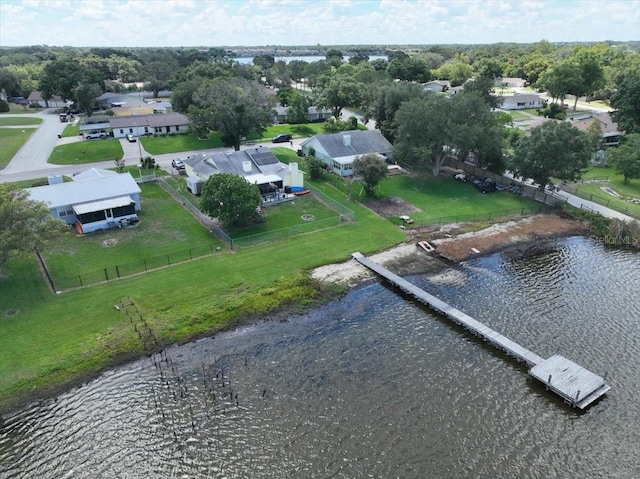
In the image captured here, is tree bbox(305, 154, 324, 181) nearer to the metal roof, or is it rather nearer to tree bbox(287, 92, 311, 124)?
the metal roof

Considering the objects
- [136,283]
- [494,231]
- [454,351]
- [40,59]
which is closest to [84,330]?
[136,283]

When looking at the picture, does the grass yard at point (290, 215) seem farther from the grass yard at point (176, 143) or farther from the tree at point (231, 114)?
the grass yard at point (176, 143)

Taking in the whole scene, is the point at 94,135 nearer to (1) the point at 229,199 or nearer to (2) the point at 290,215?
(1) the point at 229,199

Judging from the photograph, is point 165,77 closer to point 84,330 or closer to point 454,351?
point 84,330

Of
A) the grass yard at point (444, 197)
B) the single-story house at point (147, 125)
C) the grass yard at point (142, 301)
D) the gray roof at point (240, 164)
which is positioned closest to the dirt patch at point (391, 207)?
the grass yard at point (444, 197)

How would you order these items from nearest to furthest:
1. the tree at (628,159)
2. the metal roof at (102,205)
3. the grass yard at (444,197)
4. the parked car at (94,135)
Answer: the metal roof at (102,205), the grass yard at (444,197), the tree at (628,159), the parked car at (94,135)

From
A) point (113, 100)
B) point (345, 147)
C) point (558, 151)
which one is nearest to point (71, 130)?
point (113, 100)
